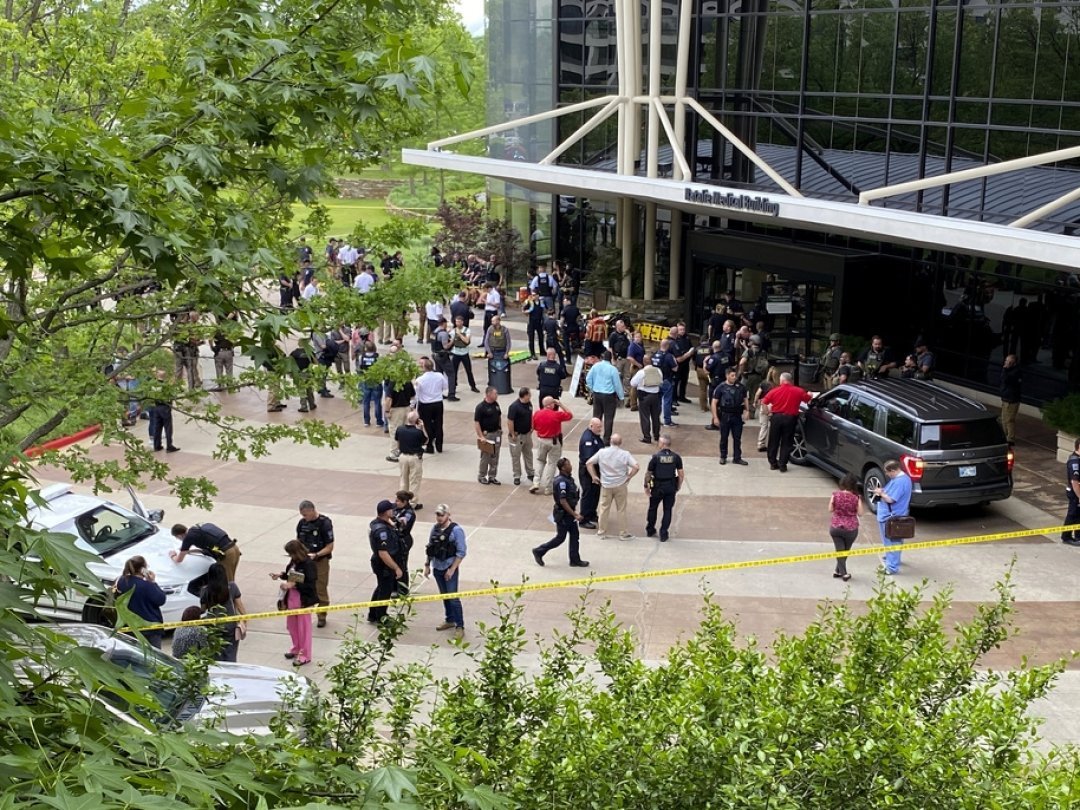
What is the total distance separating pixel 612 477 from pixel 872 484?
3.81 meters

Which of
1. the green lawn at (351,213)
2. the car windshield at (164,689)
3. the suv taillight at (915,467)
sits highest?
the car windshield at (164,689)

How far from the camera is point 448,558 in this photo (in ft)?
43.5

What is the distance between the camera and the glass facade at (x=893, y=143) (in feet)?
67.5

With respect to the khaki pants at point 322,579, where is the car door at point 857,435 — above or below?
above

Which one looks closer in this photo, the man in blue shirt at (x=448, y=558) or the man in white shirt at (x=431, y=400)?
the man in blue shirt at (x=448, y=558)

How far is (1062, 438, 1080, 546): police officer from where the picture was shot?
1576 cm

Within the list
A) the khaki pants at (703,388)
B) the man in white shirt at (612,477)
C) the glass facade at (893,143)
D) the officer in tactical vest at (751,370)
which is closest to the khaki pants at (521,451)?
the man in white shirt at (612,477)

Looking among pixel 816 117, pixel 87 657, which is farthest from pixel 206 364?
pixel 87 657

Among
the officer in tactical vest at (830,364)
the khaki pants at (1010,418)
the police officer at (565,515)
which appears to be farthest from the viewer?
the officer in tactical vest at (830,364)

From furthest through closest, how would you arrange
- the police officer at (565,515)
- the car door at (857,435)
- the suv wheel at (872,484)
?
the car door at (857,435) < the suv wheel at (872,484) < the police officer at (565,515)

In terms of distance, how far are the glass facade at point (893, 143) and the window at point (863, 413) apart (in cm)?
Answer: 459

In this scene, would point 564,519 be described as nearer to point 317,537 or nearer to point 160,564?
point 317,537

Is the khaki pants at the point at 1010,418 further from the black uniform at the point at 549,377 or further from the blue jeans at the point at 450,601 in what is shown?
the blue jeans at the point at 450,601

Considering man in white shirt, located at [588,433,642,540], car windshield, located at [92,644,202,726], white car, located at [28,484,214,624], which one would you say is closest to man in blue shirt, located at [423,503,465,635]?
white car, located at [28,484,214,624]
